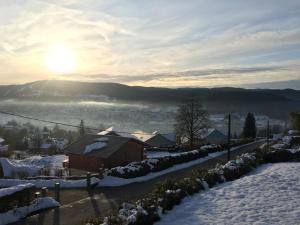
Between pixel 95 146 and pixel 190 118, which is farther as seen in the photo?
pixel 190 118

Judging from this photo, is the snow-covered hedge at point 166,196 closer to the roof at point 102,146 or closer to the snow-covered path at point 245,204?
the snow-covered path at point 245,204

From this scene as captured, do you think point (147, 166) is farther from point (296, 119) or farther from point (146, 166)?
point (296, 119)

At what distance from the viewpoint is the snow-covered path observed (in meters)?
12.3

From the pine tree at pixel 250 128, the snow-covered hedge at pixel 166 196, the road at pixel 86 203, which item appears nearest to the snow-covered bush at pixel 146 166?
the road at pixel 86 203

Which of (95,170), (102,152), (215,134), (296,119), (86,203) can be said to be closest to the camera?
(86,203)

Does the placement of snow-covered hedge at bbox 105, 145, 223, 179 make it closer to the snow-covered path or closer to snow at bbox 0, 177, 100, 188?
snow at bbox 0, 177, 100, 188

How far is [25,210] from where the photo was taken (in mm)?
15766

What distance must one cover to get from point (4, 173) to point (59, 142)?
71723 millimetres

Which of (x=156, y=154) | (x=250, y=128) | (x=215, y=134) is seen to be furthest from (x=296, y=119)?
(x=215, y=134)

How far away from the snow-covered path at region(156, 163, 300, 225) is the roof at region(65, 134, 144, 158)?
15.4 meters

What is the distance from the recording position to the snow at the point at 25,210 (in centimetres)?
1491

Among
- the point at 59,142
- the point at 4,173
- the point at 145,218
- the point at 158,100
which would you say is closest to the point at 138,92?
the point at 158,100

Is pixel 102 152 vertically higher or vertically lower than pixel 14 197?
lower

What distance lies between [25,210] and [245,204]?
8177mm
